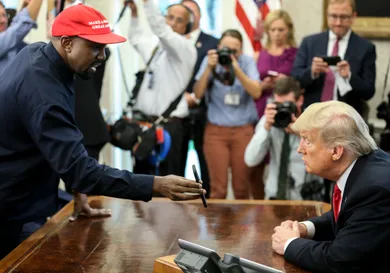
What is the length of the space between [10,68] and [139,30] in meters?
2.58

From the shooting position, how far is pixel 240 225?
3178 millimetres

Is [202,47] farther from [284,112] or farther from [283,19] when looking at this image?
[284,112]

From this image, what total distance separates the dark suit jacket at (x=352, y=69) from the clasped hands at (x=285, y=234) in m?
2.13

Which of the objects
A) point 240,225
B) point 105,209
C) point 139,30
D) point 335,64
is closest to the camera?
point 240,225

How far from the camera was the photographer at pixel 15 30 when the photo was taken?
14.7 feet

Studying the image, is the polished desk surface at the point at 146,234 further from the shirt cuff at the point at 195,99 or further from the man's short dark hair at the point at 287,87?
the shirt cuff at the point at 195,99

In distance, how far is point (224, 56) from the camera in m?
4.97

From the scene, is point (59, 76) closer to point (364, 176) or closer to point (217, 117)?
point (364, 176)

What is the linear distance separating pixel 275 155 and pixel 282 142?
0.09 metres

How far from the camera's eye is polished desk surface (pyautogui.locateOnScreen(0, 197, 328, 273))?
2.67m

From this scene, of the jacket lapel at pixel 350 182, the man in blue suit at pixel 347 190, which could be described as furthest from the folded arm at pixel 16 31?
the jacket lapel at pixel 350 182

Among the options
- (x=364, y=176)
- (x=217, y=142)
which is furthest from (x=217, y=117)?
(x=364, y=176)

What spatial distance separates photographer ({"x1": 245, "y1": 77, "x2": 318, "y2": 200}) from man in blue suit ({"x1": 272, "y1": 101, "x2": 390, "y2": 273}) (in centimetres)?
182

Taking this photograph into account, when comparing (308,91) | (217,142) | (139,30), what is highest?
(139,30)
